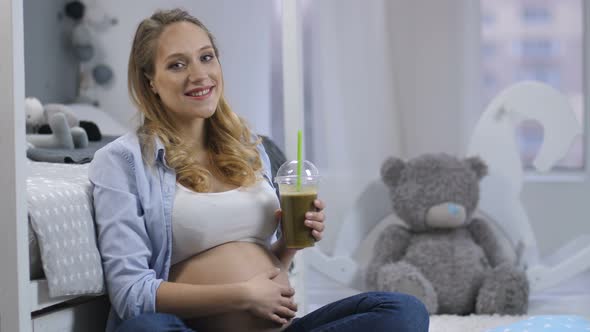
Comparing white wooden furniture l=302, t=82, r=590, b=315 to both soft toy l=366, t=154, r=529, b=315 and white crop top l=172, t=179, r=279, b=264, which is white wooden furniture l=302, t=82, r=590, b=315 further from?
white crop top l=172, t=179, r=279, b=264

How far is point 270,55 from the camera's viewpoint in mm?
2881

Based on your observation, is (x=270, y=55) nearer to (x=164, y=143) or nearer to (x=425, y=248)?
(x=425, y=248)

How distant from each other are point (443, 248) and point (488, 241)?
0.63 ft

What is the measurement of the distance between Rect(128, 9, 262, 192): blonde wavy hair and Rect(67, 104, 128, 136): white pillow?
1.22 m

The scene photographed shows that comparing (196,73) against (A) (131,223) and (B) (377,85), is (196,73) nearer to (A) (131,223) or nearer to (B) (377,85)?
(A) (131,223)

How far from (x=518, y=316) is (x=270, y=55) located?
47.7 inches

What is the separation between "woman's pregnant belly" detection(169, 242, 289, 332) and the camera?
1353mm

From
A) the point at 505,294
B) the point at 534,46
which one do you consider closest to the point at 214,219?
the point at 505,294

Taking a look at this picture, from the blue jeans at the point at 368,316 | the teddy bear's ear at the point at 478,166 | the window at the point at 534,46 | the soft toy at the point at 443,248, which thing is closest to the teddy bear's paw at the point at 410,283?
the soft toy at the point at 443,248

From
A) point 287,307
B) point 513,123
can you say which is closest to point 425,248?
point 513,123

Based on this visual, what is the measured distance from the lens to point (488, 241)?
2.63 metres

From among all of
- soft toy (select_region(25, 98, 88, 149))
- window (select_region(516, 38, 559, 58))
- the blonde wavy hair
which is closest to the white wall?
soft toy (select_region(25, 98, 88, 149))

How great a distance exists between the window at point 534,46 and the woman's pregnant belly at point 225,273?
1.83 m

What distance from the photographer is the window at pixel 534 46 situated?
9.95 feet
